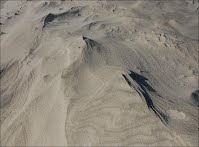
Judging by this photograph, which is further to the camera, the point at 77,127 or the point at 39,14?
the point at 39,14

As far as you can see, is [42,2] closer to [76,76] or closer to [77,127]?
[76,76]

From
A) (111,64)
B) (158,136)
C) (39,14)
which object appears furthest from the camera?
(39,14)

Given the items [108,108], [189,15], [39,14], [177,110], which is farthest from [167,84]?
[39,14]

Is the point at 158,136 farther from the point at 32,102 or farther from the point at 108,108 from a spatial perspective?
the point at 32,102

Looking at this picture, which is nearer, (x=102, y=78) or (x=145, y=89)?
(x=145, y=89)

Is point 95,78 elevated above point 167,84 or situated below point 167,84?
above

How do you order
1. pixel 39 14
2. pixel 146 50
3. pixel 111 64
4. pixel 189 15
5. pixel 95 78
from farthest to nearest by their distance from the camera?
pixel 39 14 → pixel 189 15 → pixel 146 50 → pixel 111 64 → pixel 95 78
